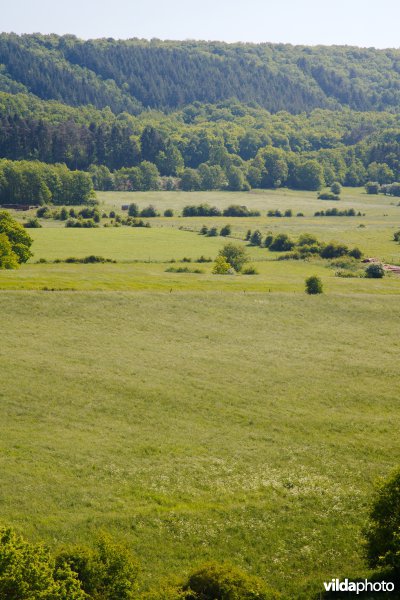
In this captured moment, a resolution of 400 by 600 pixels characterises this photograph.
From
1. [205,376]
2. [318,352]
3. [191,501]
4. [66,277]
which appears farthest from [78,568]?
[66,277]

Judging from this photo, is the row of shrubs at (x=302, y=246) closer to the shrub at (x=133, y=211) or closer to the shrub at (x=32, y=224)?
the shrub at (x=133, y=211)

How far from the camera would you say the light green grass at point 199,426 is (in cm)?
3403

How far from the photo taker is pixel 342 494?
3819 centimetres

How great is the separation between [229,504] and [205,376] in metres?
19.9

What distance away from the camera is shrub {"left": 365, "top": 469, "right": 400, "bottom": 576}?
29.5m

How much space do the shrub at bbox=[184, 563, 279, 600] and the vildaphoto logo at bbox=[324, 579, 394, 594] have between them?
375 cm

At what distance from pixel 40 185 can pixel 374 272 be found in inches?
4198

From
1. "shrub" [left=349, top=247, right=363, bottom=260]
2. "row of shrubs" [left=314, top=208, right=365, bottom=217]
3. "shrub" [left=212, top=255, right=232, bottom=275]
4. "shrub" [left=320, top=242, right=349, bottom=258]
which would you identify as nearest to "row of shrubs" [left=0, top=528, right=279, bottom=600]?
"shrub" [left=212, top=255, right=232, bottom=275]

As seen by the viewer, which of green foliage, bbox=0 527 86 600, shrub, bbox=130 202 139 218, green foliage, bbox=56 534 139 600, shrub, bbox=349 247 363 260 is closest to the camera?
green foliage, bbox=0 527 86 600

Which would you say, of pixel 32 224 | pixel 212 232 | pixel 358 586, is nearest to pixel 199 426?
pixel 358 586

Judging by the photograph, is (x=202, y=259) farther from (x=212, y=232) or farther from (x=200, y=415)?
(x=200, y=415)

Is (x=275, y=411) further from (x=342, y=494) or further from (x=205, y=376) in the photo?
(x=342, y=494)

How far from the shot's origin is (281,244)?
130500 millimetres

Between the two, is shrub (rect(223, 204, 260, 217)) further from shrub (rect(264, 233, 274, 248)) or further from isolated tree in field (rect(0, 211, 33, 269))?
isolated tree in field (rect(0, 211, 33, 269))
